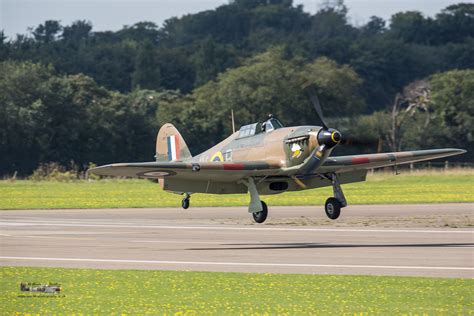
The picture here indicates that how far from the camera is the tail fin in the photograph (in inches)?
1364

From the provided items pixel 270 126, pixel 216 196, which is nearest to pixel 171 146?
pixel 270 126

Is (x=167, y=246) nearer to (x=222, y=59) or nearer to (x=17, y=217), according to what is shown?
(x=17, y=217)

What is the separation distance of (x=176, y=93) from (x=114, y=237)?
74206mm

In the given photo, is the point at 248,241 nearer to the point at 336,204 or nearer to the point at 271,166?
the point at 271,166

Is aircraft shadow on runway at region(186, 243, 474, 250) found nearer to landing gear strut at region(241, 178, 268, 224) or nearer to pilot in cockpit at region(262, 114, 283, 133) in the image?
landing gear strut at region(241, 178, 268, 224)

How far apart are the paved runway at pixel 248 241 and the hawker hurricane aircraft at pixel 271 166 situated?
136 centimetres

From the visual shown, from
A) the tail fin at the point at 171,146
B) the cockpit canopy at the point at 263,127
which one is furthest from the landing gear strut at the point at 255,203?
the tail fin at the point at 171,146

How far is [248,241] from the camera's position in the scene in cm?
2644

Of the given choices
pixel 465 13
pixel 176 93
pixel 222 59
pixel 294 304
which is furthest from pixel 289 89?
pixel 465 13

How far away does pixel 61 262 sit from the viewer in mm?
21109

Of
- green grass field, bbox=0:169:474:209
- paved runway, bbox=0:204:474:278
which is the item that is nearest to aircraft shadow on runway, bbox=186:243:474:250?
paved runway, bbox=0:204:474:278

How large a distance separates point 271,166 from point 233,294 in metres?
12.1

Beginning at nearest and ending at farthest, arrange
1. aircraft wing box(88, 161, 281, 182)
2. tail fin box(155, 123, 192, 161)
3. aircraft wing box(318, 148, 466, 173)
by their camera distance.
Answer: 1. aircraft wing box(88, 161, 281, 182)
2. aircraft wing box(318, 148, 466, 173)
3. tail fin box(155, 123, 192, 161)

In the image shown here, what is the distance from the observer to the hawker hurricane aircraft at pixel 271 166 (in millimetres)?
27172
